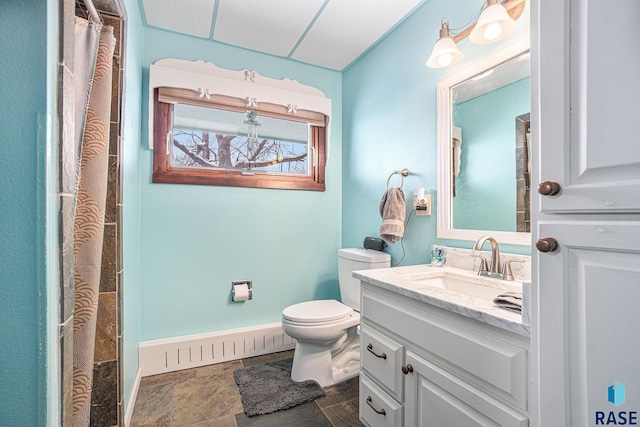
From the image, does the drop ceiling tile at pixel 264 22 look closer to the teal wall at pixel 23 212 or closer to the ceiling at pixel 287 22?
the ceiling at pixel 287 22

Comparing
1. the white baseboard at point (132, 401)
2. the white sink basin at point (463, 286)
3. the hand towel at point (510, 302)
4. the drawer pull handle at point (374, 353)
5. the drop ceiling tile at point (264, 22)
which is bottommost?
the white baseboard at point (132, 401)

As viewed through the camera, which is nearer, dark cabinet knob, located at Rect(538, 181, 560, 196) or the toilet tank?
dark cabinet knob, located at Rect(538, 181, 560, 196)

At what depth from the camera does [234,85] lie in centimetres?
215

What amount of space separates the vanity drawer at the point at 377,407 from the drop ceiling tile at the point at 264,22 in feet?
6.91

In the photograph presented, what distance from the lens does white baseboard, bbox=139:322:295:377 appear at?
1.95 meters

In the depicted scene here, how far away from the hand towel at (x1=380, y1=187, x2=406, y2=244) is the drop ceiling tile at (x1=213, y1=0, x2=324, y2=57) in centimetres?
124

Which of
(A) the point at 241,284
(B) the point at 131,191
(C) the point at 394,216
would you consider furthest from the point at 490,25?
(A) the point at 241,284

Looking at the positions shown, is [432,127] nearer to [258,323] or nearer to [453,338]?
[453,338]

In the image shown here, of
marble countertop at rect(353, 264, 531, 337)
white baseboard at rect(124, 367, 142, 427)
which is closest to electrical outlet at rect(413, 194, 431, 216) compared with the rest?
marble countertop at rect(353, 264, 531, 337)

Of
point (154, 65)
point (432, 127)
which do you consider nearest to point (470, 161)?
point (432, 127)

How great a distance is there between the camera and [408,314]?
1.11m

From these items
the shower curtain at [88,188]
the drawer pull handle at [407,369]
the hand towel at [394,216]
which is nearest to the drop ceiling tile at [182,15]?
the shower curtain at [88,188]

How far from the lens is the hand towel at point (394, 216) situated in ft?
5.79

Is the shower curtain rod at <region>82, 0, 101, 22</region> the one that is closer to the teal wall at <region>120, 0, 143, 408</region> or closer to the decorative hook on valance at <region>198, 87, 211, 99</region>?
the teal wall at <region>120, 0, 143, 408</region>
